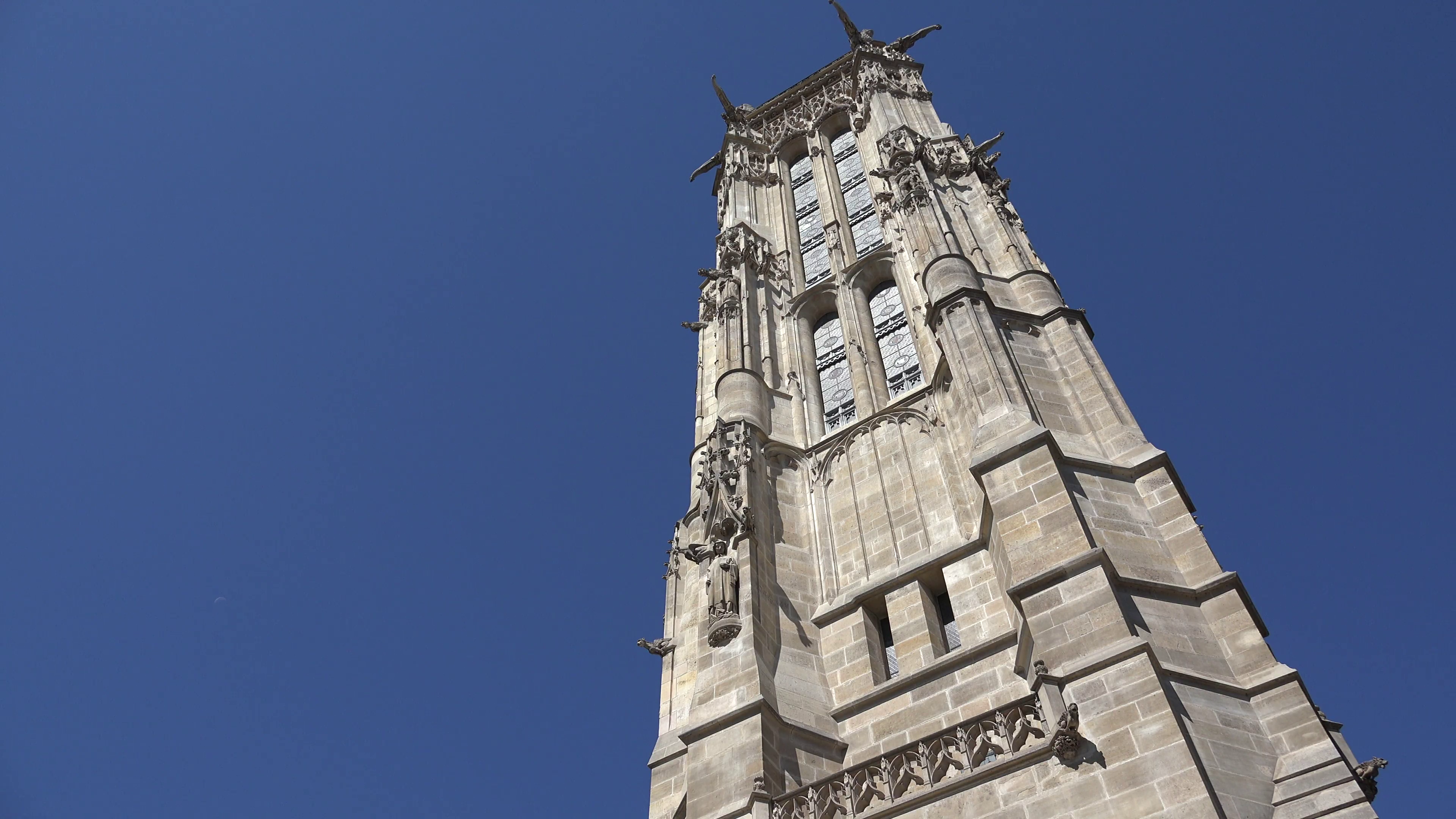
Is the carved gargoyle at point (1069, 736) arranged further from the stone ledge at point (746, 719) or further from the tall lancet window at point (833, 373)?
the tall lancet window at point (833, 373)

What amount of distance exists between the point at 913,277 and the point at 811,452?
17.6 ft

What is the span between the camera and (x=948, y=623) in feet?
50.7

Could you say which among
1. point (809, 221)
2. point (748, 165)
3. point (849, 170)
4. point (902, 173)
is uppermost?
point (748, 165)

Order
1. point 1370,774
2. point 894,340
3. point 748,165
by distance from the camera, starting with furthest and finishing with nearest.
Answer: point 748,165
point 894,340
point 1370,774

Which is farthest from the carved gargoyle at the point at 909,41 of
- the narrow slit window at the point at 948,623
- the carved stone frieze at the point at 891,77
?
the narrow slit window at the point at 948,623

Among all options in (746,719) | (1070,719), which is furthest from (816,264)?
(1070,719)

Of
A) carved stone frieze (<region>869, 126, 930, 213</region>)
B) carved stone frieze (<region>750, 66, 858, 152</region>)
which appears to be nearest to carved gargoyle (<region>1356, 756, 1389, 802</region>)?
carved stone frieze (<region>869, 126, 930, 213</region>)

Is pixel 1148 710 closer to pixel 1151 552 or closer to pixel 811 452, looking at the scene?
pixel 1151 552

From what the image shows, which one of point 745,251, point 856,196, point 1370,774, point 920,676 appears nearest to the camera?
point 1370,774

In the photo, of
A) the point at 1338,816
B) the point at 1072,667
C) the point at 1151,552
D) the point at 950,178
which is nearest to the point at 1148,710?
the point at 1072,667

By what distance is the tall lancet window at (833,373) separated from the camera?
21516mm

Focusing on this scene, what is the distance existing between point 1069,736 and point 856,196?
869 inches

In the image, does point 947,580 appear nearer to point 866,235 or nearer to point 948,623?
point 948,623

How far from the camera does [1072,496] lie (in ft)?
42.2
